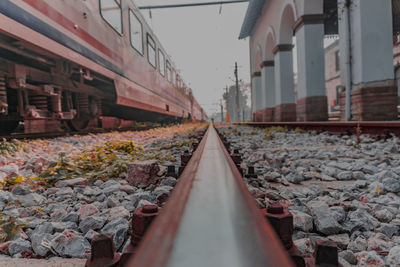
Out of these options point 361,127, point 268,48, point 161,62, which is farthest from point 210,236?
point 268,48

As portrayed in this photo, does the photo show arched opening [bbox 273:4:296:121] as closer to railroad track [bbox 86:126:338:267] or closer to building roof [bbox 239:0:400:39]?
building roof [bbox 239:0:400:39]

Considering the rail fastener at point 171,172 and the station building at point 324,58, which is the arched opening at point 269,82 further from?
the rail fastener at point 171,172

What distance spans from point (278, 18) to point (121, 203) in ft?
46.7

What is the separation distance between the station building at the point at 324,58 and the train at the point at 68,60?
6116 millimetres

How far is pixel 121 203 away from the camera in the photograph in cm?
161

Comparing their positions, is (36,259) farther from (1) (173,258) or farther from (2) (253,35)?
(2) (253,35)

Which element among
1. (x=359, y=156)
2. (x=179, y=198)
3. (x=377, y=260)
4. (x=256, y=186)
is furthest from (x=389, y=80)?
(x=179, y=198)

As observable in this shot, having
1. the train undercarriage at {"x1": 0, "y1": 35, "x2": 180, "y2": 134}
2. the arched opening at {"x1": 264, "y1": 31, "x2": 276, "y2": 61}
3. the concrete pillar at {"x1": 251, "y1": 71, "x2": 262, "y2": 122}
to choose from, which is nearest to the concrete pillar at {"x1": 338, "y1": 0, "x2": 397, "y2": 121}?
the train undercarriage at {"x1": 0, "y1": 35, "x2": 180, "y2": 134}

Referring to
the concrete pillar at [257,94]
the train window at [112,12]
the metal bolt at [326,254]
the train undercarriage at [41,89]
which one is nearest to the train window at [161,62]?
the train undercarriage at [41,89]

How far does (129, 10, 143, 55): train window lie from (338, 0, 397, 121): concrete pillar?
6.31m

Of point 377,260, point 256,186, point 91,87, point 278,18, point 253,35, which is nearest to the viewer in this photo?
point 377,260

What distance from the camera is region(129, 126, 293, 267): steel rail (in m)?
0.46

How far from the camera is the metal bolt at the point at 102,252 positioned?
726 millimetres

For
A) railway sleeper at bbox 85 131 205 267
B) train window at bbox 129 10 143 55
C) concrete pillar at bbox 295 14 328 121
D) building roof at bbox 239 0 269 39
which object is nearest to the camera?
railway sleeper at bbox 85 131 205 267
